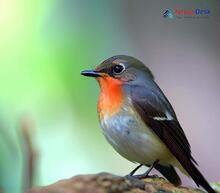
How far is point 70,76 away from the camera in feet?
6.43

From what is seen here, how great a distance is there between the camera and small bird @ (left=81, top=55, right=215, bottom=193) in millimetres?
1606

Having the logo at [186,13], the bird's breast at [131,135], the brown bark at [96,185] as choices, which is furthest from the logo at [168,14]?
the brown bark at [96,185]

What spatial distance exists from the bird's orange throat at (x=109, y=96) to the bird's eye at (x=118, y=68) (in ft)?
0.10

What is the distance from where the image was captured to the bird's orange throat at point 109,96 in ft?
5.32

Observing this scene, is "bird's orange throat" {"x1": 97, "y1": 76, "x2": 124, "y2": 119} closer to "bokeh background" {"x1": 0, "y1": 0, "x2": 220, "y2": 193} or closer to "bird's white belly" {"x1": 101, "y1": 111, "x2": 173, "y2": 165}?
"bird's white belly" {"x1": 101, "y1": 111, "x2": 173, "y2": 165}

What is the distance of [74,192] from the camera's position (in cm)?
129

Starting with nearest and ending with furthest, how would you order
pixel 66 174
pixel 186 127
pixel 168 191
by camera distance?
pixel 168 191 < pixel 66 174 < pixel 186 127

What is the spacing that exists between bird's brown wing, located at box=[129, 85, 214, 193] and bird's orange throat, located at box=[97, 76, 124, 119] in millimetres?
45

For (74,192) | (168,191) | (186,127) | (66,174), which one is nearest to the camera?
(74,192)

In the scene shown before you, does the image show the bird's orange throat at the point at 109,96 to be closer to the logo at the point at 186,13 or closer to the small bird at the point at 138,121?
the small bird at the point at 138,121

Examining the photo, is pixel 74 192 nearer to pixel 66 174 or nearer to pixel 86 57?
pixel 66 174

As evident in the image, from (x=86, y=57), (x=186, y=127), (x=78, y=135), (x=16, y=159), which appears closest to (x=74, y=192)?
(x=16, y=159)

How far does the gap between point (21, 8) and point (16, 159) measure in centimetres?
58

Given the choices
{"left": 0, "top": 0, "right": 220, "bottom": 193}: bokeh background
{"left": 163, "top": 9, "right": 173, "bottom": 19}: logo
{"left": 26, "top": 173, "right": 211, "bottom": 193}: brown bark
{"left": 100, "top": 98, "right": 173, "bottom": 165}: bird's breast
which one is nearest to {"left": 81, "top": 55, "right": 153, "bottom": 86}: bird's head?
{"left": 100, "top": 98, "right": 173, "bottom": 165}: bird's breast
